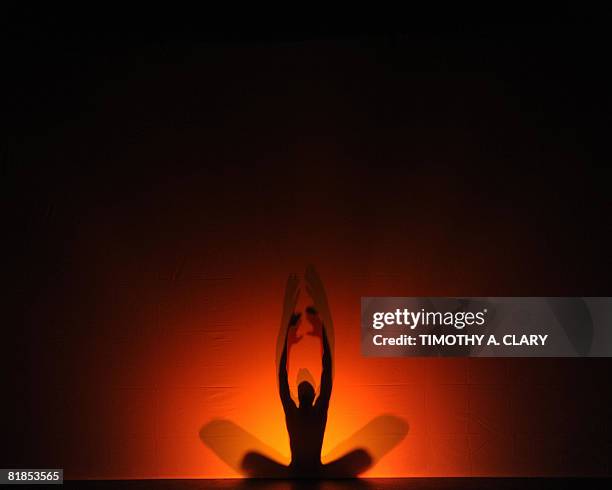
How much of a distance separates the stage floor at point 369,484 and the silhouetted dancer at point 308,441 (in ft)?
0.20

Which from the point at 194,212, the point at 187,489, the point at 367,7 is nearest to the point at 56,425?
the point at 187,489

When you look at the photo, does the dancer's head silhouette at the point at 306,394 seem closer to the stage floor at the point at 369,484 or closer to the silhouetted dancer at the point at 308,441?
the silhouetted dancer at the point at 308,441

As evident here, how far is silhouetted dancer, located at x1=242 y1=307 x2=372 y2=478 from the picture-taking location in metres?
3.31

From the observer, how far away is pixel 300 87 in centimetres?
342

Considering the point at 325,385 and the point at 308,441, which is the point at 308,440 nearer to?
the point at 308,441

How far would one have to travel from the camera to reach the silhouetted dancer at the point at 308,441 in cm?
331

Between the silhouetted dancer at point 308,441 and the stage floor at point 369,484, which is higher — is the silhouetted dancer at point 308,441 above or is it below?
above

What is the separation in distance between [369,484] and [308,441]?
482 millimetres

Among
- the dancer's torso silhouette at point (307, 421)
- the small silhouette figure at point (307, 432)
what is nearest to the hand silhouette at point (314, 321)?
the small silhouette figure at point (307, 432)

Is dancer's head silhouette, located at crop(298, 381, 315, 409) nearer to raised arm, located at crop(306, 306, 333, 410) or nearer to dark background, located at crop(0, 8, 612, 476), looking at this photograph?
raised arm, located at crop(306, 306, 333, 410)

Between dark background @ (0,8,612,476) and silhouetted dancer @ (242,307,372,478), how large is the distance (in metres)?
0.74

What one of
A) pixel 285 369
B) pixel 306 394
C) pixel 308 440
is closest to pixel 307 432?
pixel 308 440

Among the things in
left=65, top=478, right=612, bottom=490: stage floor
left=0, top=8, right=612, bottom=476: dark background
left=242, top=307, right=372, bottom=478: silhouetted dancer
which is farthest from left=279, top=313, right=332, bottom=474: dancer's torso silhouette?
left=0, top=8, right=612, bottom=476: dark background

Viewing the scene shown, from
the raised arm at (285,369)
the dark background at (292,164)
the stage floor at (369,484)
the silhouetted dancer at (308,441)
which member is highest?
the dark background at (292,164)
